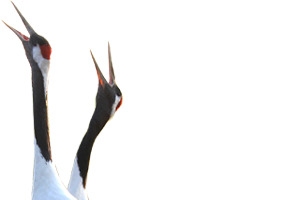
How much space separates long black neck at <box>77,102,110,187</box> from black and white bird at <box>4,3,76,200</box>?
134 cm

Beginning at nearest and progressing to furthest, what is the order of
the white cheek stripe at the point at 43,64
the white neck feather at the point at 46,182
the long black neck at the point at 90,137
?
the white neck feather at the point at 46,182 < the white cheek stripe at the point at 43,64 < the long black neck at the point at 90,137

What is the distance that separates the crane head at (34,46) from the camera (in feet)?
37.3

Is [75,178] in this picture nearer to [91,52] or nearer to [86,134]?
[86,134]

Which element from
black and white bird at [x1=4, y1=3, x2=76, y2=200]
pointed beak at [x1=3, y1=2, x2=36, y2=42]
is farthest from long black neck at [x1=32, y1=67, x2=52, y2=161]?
pointed beak at [x1=3, y1=2, x2=36, y2=42]

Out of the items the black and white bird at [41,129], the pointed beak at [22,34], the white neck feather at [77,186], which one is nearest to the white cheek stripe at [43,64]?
the black and white bird at [41,129]

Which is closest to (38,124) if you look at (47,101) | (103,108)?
(47,101)

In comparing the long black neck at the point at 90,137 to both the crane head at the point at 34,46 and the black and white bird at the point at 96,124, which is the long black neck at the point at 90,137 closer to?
the black and white bird at the point at 96,124

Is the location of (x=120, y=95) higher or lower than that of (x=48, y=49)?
lower

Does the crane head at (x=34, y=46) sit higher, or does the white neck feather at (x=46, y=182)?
the crane head at (x=34, y=46)

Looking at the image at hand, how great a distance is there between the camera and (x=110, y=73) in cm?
1280

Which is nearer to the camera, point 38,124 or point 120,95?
point 38,124

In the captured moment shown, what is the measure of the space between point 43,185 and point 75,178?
1.54 metres

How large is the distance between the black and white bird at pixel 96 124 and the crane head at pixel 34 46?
123 centimetres

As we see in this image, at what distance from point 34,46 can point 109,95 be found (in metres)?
1.53
